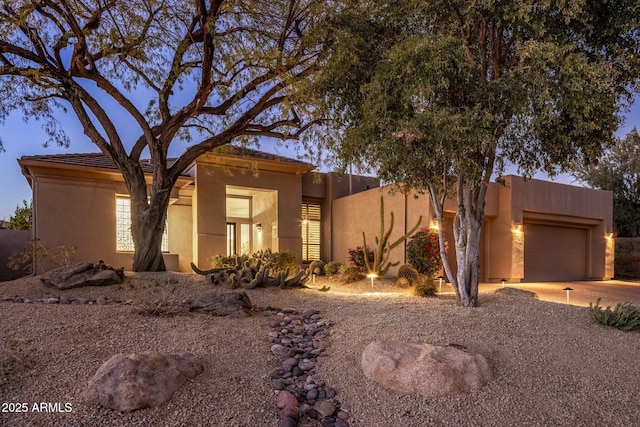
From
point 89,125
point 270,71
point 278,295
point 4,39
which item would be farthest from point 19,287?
point 270,71

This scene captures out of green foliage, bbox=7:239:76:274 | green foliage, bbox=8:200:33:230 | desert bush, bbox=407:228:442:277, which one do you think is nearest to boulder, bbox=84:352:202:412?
green foliage, bbox=7:239:76:274

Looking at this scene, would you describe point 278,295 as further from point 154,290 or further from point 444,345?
point 444,345

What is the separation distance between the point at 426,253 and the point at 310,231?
6.03m

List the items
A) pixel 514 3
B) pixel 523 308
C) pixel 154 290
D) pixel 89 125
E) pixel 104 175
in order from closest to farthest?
1. pixel 514 3
2. pixel 523 308
3. pixel 154 290
4. pixel 89 125
5. pixel 104 175

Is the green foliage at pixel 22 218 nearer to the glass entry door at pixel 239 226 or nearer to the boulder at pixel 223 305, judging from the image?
the glass entry door at pixel 239 226

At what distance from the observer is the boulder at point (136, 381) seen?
11.0 ft

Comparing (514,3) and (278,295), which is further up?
(514,3)

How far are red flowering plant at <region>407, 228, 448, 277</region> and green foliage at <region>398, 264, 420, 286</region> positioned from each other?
43cm

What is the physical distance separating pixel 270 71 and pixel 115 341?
7.15 meters

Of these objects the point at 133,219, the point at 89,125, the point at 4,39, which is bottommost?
the point at 133,219

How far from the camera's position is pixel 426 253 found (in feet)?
39.8

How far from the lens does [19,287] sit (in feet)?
26.0

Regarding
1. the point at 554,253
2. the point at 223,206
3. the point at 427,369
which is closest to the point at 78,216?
the point at 223,206

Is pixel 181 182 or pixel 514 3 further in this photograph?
pixel 181 182
